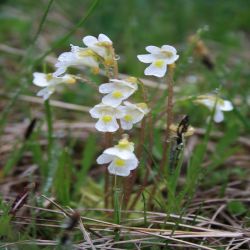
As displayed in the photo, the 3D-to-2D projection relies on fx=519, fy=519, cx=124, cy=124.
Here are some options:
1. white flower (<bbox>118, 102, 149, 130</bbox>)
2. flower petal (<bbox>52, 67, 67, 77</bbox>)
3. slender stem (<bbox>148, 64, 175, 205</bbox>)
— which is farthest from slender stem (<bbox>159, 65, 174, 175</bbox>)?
flower petal (<bbox>52, 67, 67, 77</bbox>)

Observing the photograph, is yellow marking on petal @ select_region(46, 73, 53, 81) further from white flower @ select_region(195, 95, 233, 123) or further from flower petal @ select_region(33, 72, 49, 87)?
white flower @ select_region(195, 95, 233, 123)

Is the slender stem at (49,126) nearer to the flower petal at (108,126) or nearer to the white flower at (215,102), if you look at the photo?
the flower petal at (108,126)

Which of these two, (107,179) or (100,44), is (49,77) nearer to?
(100,44)

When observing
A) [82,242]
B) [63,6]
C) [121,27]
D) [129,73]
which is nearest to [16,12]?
[63,6]

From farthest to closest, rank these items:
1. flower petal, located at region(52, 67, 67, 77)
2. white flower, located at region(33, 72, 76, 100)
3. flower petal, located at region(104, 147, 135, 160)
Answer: white flower, located at region(33, 72, 76, 100), flower petal, located at region(52, 67, 67, 77), flower petal, located at region(104, 147, 135, 160)

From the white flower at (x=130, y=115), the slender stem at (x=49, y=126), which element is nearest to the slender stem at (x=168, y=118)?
the white flower at (x=130, y=115)

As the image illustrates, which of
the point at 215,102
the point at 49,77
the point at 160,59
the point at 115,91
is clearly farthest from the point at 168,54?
the point at 49,77

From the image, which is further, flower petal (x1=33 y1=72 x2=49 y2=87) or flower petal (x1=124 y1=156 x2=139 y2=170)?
flower petal (x1=33 y1=72 x2=49 y2=87)
